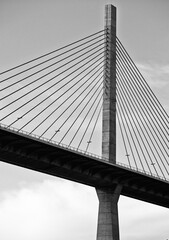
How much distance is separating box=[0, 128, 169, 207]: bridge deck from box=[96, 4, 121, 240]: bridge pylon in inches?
61.6

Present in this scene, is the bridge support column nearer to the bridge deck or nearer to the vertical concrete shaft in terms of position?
the bridge deck

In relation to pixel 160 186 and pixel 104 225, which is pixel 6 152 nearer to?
pixel 104 225

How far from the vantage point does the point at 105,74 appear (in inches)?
3297

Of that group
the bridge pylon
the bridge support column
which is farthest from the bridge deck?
the bridge support column

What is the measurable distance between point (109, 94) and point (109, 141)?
18.7 ft

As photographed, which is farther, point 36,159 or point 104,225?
point 104,225

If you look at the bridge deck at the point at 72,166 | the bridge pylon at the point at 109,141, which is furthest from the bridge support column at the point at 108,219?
the bridge deck at the point at 72,166

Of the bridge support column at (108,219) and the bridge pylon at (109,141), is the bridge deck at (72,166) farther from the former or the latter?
the bridge support column at (108,219)

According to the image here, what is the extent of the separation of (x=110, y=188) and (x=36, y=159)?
12.9 meters

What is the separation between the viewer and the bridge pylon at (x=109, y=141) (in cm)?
7931

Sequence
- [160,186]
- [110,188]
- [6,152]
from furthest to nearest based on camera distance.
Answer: [160,186] → [110,188] → [6,152]

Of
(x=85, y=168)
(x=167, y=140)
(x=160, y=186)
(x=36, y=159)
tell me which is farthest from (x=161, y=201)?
(x=36, y=159)

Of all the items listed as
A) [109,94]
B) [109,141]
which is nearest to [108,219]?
[109,141]

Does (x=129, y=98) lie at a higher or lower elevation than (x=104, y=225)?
higher
